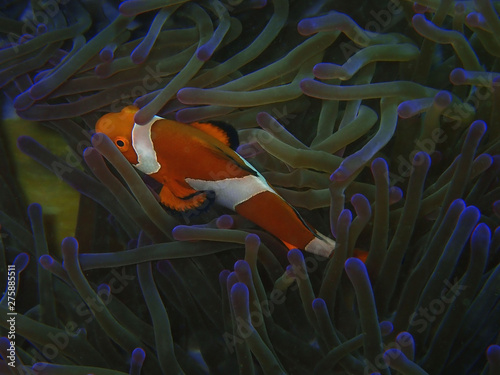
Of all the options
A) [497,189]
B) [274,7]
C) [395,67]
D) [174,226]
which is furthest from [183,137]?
[497,189]

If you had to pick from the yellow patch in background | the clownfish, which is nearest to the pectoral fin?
the clownfish

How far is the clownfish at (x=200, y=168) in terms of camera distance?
3.67 ft

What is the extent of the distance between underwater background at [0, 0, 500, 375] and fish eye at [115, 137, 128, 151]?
2.8 inches

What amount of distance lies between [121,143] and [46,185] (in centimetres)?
38

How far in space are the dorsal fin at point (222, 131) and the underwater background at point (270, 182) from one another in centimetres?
6

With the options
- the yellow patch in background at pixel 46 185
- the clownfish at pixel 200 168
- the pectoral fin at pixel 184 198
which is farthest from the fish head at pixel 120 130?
the yellow patch in background at pixel 46 185

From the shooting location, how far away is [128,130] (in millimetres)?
1167

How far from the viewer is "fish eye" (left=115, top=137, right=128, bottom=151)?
1170 mm

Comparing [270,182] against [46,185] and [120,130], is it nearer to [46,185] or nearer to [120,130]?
[120,130]

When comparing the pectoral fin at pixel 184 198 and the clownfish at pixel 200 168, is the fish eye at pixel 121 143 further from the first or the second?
the pectoral fin at pixel 184 198

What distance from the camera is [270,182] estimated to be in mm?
1208

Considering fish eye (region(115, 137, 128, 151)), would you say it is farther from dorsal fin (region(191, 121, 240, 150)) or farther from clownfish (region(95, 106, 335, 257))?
dorsal fin (region(191, 121, 240, 150))

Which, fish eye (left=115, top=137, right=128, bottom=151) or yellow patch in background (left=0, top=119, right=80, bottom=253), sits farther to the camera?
yellow patch in background (left=0, top=119, right=80, bottom=253)

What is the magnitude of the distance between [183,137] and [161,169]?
0.10 meters
